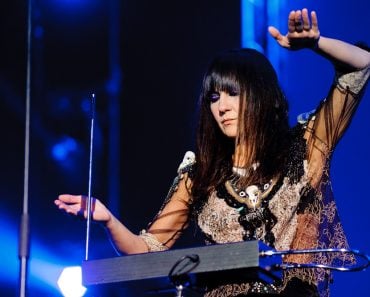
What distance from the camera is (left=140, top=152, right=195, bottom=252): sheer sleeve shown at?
2.51 meters

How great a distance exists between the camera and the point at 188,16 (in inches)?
150

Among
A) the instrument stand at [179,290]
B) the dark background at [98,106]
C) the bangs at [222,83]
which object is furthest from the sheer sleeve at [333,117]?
the dark background at [98,106]

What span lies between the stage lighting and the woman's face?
1161 millimetres

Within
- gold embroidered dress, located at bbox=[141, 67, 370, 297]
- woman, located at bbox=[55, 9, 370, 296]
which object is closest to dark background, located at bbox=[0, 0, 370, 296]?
woman, located at bbox=[55, 9, 370, 296]

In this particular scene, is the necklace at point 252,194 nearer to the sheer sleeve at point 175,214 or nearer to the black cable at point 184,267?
the sheer sleeve at point 175,214


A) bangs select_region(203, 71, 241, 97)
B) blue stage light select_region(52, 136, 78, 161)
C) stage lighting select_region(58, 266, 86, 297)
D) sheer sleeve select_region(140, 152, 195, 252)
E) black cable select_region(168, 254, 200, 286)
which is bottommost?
black cable select_region(168, 254, 200, 286)

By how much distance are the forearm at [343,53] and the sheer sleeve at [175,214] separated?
561 mm

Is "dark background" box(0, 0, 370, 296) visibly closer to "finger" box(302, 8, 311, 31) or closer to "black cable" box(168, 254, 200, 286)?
"finger" box(302, 8, 311, 31)

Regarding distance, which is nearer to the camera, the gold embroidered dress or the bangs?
the gold embroidered dress

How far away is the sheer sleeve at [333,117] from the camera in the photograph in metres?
2.28

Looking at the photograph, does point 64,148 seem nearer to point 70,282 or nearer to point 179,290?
point 70,282

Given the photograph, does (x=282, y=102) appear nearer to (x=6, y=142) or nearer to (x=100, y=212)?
(x=100, y=212)

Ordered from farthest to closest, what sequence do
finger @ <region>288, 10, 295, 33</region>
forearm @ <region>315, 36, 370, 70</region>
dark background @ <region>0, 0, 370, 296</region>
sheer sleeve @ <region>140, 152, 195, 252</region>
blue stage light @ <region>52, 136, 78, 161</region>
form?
blue stage light @ <region>52, 136, 78, 161</region>
dark background @ <region>0, 0, 370, 296</region>
sheer sleeve @ <region>140, 152, 195, 252</region>
forearm @ <region>315, 36, 370, 70</region>
finger @ <region>288, 10, 295, 33</region>

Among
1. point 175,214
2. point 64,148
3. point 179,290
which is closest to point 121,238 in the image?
point 175,214
